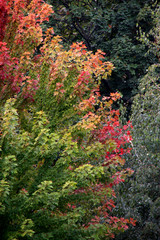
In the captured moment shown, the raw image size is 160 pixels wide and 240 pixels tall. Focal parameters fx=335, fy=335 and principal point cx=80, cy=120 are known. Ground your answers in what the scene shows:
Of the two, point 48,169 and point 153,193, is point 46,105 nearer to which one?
point 48,169

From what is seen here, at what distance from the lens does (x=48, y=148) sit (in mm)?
4680

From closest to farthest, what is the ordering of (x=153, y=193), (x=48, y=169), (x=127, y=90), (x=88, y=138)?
(x=48, y=169) < (x=88, y=138) < (x=153, y=193) < (x=127, y=90)

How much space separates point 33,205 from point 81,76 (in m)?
2.52

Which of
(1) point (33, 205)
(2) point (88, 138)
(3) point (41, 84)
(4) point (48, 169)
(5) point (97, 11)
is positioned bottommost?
(1) point (33, 205)

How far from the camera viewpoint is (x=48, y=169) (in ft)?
16.4

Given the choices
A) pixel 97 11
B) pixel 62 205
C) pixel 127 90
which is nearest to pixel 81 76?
pixel 62 205

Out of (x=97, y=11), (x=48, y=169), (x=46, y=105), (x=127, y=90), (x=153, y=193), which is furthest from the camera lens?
(x=127, y=90)

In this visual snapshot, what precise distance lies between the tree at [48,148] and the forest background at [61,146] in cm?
2

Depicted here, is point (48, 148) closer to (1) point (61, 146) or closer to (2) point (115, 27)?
(1) point (61, 146)

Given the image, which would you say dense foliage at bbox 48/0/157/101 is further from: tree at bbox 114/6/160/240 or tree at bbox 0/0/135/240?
A: tree at bbox 0/0/135/240

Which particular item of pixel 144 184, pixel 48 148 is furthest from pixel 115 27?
pixel 48 148

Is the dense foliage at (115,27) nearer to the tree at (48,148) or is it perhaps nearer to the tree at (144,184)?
the tree at (144,184)

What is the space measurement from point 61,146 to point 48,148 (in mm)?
298

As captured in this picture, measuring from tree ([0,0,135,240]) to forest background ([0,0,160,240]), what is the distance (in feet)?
0.05
